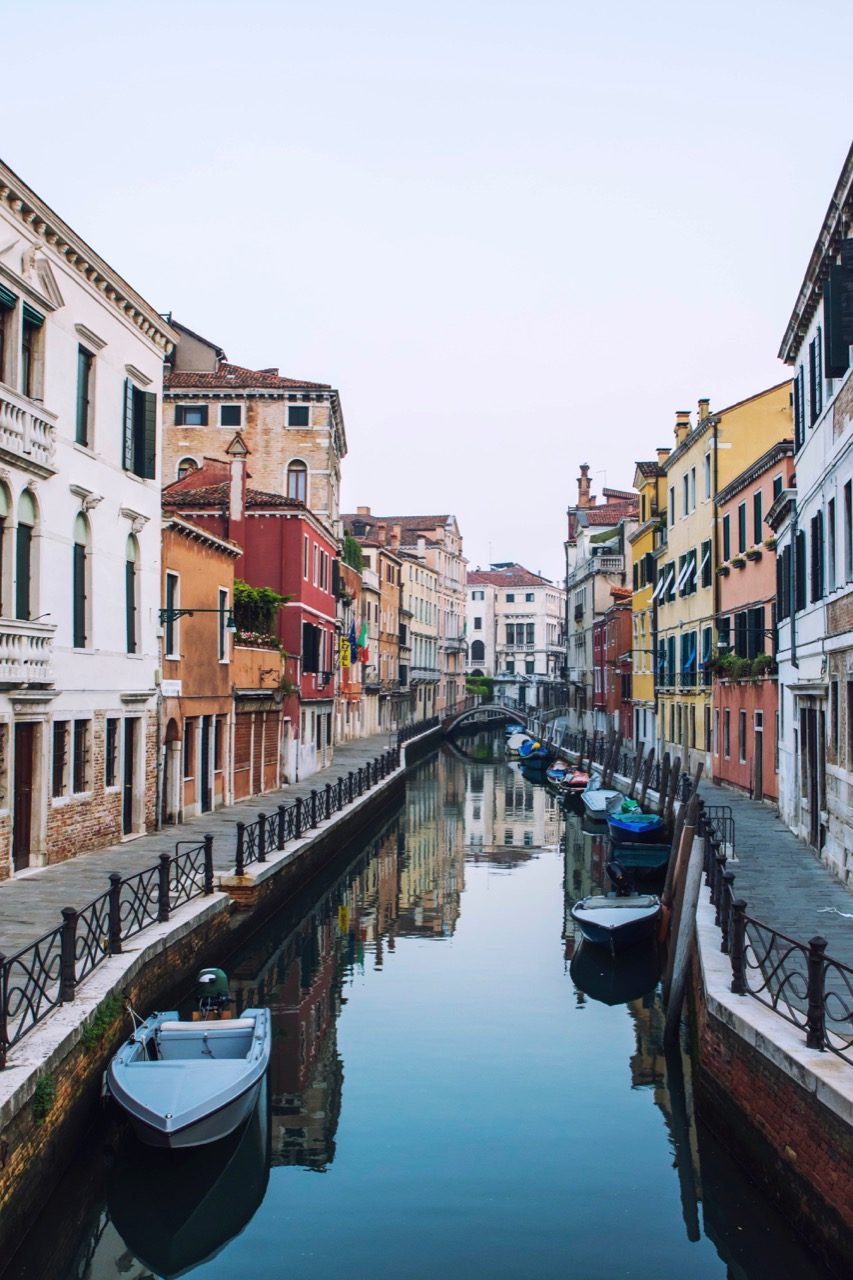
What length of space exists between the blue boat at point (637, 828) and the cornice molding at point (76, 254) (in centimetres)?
1390

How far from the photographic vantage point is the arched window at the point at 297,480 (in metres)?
46.0

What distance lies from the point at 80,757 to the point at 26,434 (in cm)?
510

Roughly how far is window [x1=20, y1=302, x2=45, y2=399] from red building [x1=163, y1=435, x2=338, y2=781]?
12879 millimetres

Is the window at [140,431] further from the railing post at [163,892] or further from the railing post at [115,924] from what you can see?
the railing post at [115,924]

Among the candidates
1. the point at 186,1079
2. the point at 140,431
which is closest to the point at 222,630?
the point at 140,431

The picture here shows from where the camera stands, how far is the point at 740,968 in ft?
33.6

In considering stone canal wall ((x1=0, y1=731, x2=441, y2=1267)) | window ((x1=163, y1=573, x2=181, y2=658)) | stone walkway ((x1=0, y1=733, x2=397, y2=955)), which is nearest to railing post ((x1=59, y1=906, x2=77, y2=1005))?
stone canal wall ((x1=0, y1=731, x2=441, y2=1267))

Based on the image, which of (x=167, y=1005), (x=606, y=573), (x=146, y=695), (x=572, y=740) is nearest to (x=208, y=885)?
(x=167, y=1005)

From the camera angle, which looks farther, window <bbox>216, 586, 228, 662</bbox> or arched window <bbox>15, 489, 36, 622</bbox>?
window <bbox>216, 586, 228, 662</bbox>

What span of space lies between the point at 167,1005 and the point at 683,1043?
5.72 metres

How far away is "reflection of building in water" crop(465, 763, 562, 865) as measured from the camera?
33156 millimetres

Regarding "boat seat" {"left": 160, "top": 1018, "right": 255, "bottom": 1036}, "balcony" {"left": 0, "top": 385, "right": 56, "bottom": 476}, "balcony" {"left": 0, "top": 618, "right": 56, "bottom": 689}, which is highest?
"balcony" {"left": 0, "top": 385, "right": 56, "bottom": 476}

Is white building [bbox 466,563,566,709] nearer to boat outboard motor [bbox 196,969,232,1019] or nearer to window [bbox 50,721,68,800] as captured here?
window [bbox 50,721,68,800]

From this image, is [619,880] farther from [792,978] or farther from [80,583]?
[792,978]
